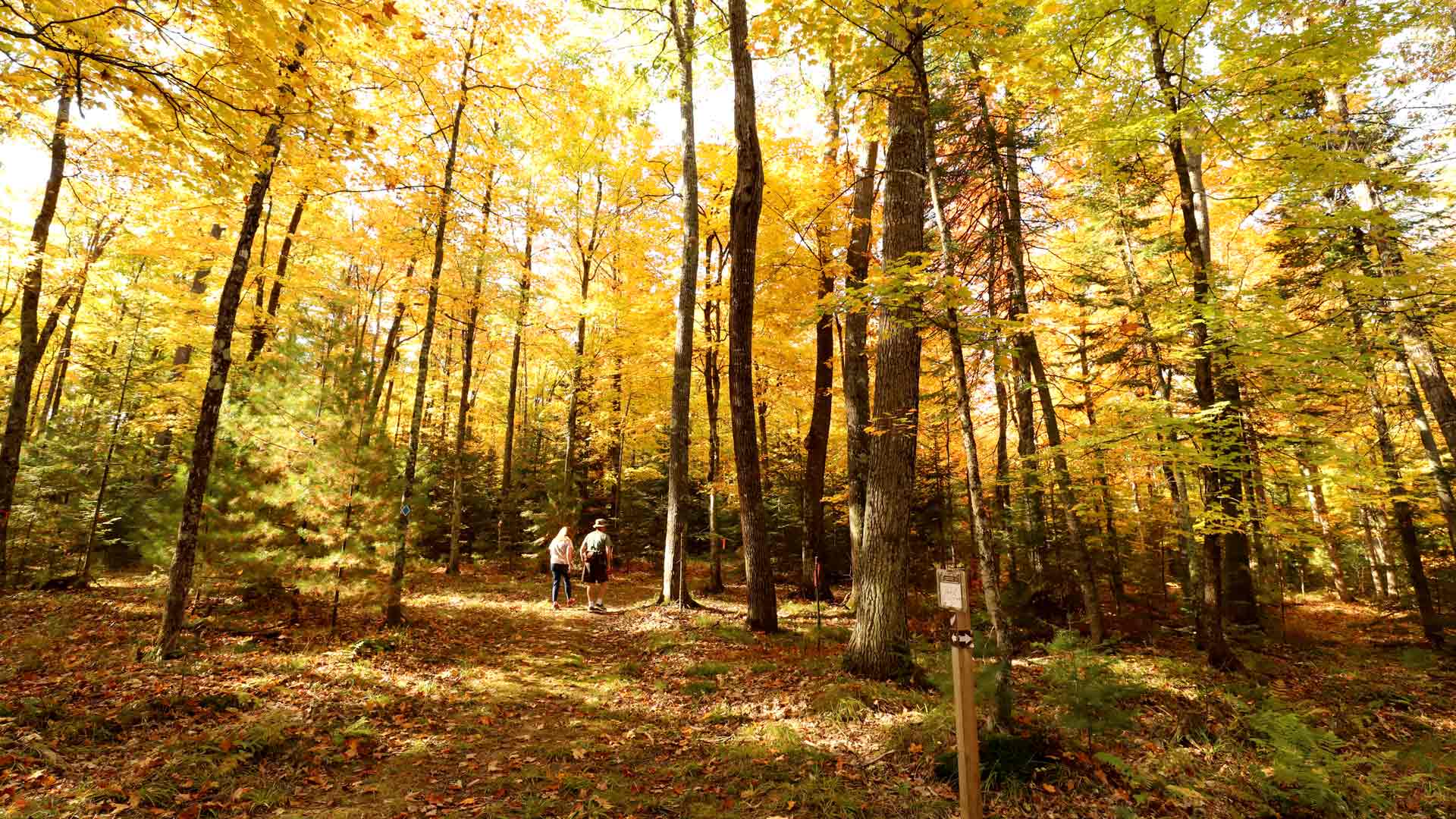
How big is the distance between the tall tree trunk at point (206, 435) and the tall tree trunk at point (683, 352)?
618cm

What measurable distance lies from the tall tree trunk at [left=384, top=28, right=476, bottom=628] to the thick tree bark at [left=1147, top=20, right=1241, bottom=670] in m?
10.3

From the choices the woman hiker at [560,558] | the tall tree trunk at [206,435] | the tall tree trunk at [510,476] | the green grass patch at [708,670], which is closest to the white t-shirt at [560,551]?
the woman hiker at [560,558]

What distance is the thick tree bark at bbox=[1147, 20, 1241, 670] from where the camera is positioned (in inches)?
291

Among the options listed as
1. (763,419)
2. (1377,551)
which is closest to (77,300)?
(763,419)

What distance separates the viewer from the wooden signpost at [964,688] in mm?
3332

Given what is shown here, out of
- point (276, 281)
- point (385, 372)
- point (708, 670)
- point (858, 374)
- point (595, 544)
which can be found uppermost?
point (276, 281)

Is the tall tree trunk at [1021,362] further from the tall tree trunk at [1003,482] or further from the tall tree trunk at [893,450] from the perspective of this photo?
the tall tree trunk at [893,450]

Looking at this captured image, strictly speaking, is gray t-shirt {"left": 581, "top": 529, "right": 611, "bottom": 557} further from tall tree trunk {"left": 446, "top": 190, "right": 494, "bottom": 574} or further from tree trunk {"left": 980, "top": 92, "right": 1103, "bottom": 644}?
tree trunk {"left": 980, "top": 92, "right": 1103, "bottom": 644}

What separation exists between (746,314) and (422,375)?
5.30 metres


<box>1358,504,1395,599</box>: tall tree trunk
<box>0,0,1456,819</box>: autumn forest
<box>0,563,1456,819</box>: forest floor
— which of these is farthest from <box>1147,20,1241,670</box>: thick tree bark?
<box>1358,504,1395,599</box>: tall tree trunk

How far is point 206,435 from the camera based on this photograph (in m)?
6.66

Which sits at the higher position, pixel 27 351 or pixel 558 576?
pixel 27 351

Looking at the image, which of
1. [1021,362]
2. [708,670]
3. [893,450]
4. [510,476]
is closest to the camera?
[893,450]

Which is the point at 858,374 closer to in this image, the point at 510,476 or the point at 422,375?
the point at 422,375
